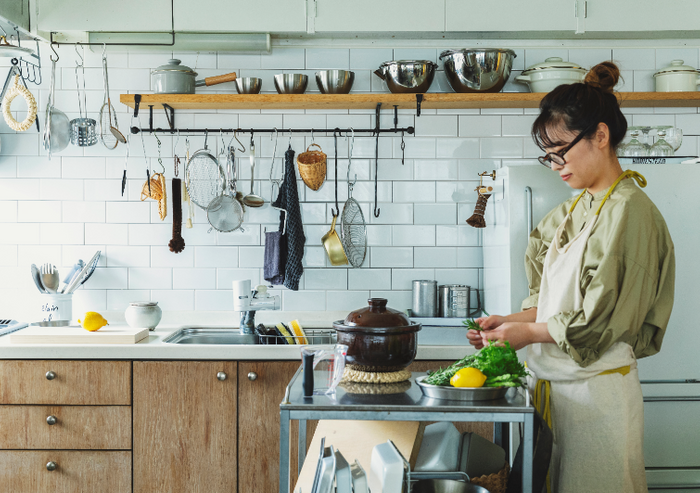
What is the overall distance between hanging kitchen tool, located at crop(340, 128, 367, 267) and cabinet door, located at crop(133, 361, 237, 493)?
2.74ft

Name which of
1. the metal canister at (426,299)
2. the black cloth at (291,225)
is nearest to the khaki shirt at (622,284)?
the metal canister at (426,299)

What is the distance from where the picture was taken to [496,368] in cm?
170

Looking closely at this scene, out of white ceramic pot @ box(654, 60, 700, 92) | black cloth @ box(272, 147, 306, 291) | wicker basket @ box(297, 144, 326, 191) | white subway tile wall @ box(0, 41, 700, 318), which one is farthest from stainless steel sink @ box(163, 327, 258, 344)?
white ceramic pot @ box(654, 60, 700, 92)

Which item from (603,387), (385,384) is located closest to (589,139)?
(603,387)

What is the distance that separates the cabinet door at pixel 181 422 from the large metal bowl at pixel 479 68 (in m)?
1.64

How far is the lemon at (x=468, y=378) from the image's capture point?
1.65 metres

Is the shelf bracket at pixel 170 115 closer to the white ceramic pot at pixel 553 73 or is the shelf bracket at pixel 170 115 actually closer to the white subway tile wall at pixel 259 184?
the white subway tile wall at pixel 259 184

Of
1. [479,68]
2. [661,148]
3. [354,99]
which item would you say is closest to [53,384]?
[354,99]

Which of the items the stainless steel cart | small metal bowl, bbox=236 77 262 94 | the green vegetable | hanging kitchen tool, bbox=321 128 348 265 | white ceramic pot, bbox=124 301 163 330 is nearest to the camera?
the stainless steel cart

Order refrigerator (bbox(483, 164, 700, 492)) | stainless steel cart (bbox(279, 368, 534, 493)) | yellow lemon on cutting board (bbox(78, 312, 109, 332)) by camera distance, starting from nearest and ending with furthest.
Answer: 1. stainless steel cart (bbox(279, 368, 534, 493))
2. refrigerator (bbox(483, 164, 700, 492))
3. yellow lemon on cutting board (bbox(78, 312, 109, 332))

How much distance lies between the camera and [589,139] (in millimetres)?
1854

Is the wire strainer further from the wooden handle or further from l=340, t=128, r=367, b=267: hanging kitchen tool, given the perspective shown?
l=340, t=128, r=367, b=267: hanging kitchen tool

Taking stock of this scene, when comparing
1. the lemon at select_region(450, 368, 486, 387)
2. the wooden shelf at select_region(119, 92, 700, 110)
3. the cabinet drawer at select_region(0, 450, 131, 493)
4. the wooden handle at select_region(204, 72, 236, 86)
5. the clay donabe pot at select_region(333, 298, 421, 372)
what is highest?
the wooden handle at select_region(204, 72, 236, 86)

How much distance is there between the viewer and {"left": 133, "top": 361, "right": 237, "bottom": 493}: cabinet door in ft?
8.55
